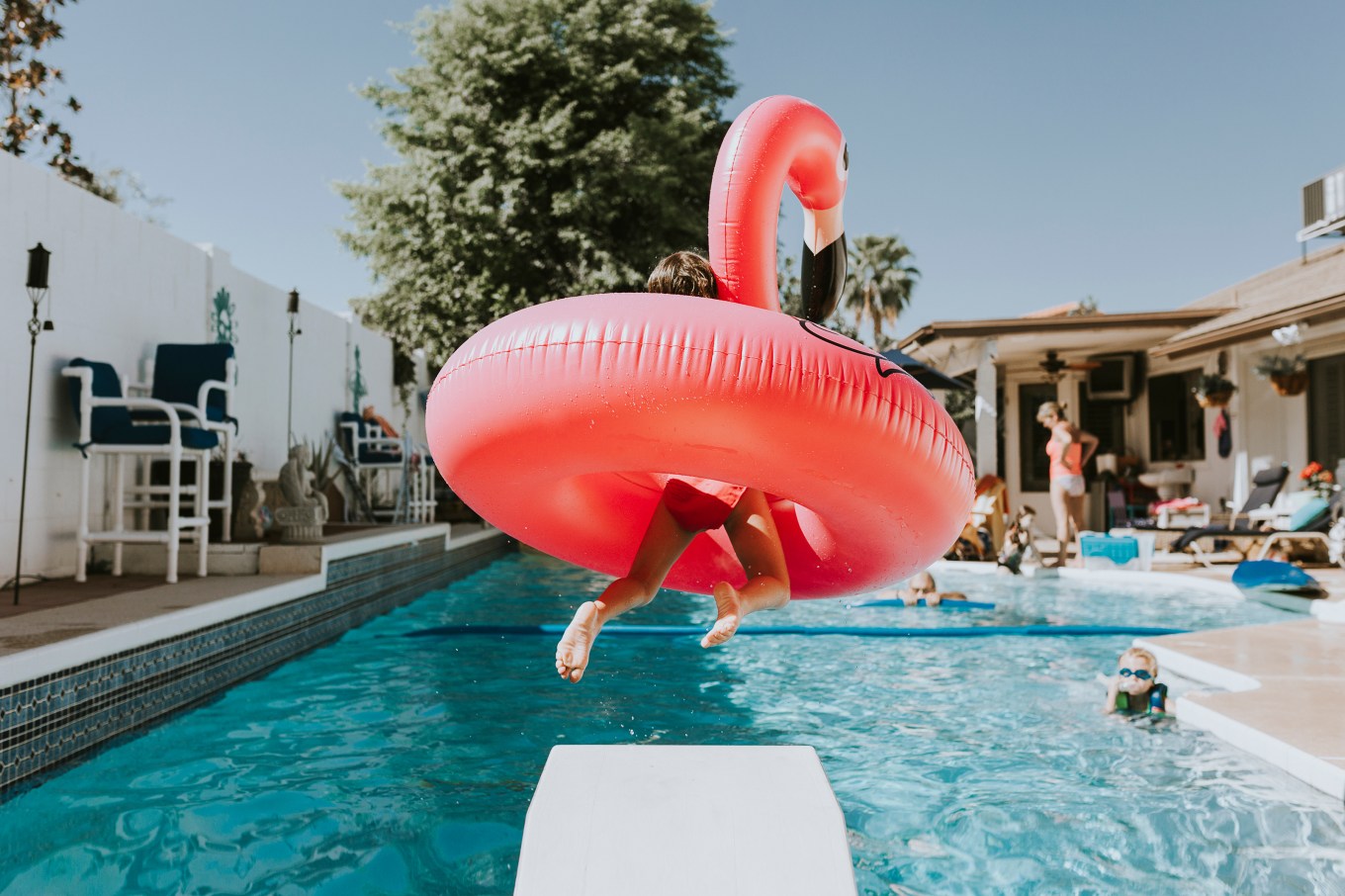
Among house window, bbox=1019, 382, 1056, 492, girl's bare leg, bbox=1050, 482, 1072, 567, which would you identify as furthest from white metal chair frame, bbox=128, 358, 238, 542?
house window, bbox=1019, 382, 1056, 492

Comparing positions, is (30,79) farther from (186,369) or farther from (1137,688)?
(1137,688)

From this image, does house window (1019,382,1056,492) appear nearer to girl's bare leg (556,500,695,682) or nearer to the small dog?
the small dog

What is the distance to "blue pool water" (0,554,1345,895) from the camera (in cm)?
269

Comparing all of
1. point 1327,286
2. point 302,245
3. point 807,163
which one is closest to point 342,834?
point 807,163

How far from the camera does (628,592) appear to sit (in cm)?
200

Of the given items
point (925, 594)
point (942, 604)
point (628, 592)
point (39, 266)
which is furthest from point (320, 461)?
point (628, 592)

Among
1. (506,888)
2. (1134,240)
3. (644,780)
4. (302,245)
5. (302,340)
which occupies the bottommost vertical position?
(506,888)

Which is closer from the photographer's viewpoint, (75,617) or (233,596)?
(75,617)

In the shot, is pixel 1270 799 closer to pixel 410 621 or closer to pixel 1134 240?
pixel 410 621

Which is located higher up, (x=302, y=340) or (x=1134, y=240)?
(x=1134, y=240)

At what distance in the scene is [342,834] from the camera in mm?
2920

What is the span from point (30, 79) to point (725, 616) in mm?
13874

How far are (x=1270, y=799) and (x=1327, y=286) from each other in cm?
811

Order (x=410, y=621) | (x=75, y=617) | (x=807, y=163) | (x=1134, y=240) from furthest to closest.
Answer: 1. (x=1134, y=240)
2. (x=410, y=621)
3. (x=75, y=617)
4. (x=807, y=163)
